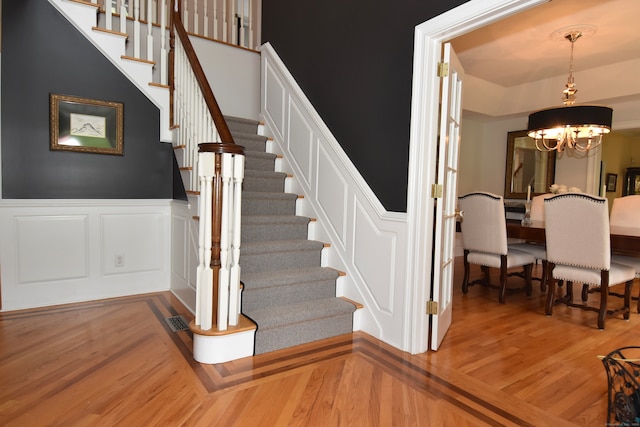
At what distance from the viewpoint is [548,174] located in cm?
608

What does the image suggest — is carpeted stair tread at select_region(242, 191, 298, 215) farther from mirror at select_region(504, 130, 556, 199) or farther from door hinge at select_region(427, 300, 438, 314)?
mirror at select_region(504, 130, 556, 199)

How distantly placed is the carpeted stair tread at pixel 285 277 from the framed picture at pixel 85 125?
74.0 inches

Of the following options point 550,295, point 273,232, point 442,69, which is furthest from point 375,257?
point 550,295

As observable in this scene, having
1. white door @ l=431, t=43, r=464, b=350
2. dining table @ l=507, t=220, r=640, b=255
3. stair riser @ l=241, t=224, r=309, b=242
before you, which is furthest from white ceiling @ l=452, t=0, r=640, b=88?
stair riser @ l=241, t=224, r=309, b=242

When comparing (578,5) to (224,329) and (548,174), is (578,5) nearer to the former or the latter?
(548,174)

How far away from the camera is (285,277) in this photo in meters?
2.87

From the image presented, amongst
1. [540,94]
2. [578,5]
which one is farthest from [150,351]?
[540,94]

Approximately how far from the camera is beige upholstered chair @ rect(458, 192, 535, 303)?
12.4ft

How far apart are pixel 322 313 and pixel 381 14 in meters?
2.24

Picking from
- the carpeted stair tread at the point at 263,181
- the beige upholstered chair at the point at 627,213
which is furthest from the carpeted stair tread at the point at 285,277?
the beige upholstered chair at the point at 627,213

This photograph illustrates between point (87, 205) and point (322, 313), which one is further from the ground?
point (87, 205)

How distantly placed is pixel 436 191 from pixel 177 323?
2.17 metres

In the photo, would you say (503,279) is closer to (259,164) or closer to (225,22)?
(259,164)

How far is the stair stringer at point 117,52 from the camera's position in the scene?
3266 mm
